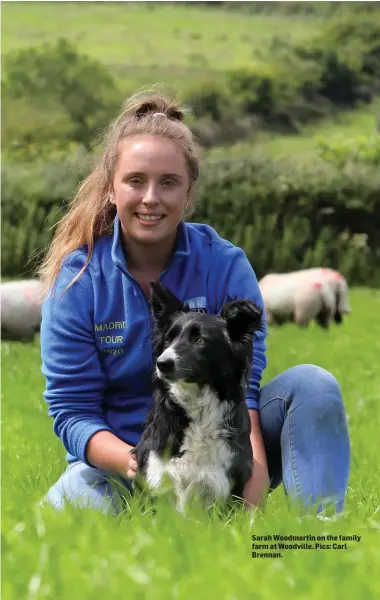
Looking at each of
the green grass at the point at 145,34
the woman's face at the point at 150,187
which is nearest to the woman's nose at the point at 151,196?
the woman's face at the point at 150,187

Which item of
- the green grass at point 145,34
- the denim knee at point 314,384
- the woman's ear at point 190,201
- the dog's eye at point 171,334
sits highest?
the woman's ear at point 190,201

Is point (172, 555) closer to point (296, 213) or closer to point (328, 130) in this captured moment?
point (296, 213)

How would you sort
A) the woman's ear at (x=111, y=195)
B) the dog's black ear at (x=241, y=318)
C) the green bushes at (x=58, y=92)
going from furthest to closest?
the green bushes at (x=58, y=92)
the woman's ear at (x=111, y=195)
the dog's black ear at (x=241, y=318)

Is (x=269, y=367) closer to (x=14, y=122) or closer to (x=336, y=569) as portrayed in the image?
(x=336, y=569)

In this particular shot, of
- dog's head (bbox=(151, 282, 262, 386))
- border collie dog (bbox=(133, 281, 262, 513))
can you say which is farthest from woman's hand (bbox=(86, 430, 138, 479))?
dog's head (bbox=(151, 282, 262, 386))

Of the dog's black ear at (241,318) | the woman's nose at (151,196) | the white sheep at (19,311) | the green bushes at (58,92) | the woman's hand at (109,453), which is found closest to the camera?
the dog's black ear at (241,318)

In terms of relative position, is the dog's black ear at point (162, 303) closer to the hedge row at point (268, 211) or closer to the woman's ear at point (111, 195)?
the woman's ear at point (111, 195)

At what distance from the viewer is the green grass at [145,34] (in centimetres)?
2608

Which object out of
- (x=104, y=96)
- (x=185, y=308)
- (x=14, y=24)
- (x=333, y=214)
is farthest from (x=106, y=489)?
(x=14, y=24)

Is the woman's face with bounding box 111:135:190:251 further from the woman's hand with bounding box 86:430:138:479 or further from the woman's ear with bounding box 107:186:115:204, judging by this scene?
the woman's hand with bounding box 86:430:138:479

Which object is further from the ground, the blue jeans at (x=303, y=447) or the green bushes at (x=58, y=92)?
the blue jeans at (x=303, y=447)

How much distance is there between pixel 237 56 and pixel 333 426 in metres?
25.1

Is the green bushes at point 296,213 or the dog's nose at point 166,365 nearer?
the dog's nose at point 166,365

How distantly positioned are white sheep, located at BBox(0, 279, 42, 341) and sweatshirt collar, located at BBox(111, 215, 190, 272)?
19.5 feet
